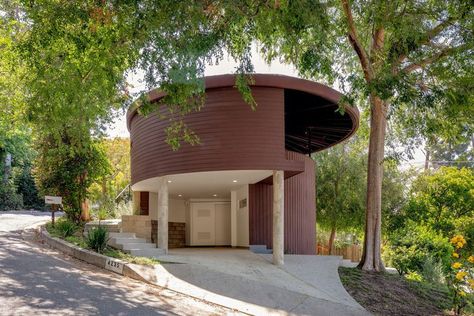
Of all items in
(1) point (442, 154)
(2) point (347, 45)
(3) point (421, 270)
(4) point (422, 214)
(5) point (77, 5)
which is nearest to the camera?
(5) point (77, 5)

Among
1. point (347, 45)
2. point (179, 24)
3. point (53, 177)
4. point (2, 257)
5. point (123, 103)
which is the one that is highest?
point (347, 45)

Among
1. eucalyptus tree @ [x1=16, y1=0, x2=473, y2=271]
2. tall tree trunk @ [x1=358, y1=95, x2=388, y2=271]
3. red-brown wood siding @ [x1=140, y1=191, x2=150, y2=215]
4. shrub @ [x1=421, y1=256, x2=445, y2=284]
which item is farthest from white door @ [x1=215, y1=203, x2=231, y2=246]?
eucalyptus tree @ [x1=16, y1=0, x2=473, y2=271]

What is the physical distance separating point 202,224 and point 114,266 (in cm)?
872

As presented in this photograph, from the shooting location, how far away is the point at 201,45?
27.2ft

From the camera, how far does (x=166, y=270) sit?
10633 millimetres

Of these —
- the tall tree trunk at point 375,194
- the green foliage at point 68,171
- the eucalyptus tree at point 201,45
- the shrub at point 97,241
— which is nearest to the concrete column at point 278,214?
the eucalyptus tree at point 201,45

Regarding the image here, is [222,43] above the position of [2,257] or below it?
above

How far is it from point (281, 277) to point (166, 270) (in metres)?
2.58

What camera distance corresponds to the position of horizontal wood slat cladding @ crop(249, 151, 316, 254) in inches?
599

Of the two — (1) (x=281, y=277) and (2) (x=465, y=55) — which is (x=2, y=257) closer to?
(1) (x=281, y=277)

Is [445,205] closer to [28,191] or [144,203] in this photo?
[144,203]

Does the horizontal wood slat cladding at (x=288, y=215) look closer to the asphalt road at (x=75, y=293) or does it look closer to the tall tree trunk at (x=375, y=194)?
the tall tree trunk at (x=375, y=194)

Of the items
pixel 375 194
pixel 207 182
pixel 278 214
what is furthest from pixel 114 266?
pixel 375 194

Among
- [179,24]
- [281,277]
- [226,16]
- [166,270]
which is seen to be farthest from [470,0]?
[166,270]
